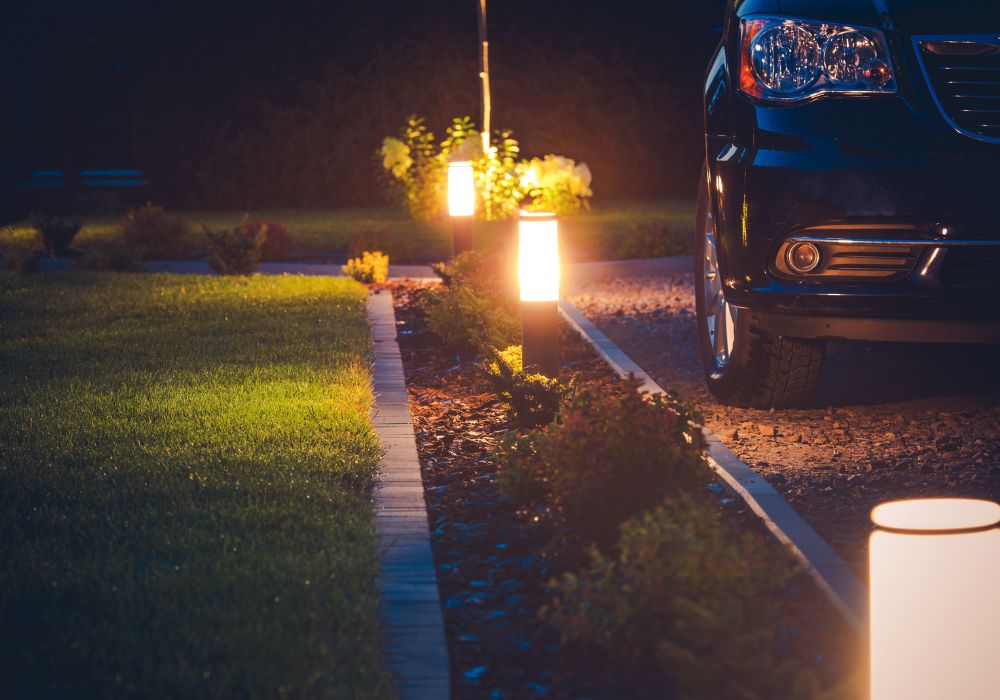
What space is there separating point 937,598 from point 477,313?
522 cm

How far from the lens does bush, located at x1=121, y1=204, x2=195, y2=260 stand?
13.2 m

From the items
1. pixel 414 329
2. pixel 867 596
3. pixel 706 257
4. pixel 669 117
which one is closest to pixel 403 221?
pixel 669 117

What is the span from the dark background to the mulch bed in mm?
13182

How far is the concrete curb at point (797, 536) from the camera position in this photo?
3502mm

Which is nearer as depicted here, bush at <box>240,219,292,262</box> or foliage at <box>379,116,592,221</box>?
bush at <box>240,219,292,262</box>

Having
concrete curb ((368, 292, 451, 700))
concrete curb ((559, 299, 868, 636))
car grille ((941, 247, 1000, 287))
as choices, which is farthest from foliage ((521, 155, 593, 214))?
car grille ((941, 247, 1000, 287))

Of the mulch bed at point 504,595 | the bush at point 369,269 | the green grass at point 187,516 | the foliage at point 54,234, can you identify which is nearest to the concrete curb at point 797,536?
the mulch bed at point 504,595

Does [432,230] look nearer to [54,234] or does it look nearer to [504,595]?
[54,234]

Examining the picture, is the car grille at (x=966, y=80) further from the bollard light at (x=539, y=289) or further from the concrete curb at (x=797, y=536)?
the bollard light at (x=539, y=289)

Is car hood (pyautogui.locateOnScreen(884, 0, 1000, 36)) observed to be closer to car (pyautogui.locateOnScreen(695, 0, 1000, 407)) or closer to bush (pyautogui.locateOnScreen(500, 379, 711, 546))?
car (pyautogui.locateOnScreen(695, 0, 1000, 407))

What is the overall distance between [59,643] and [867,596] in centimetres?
218

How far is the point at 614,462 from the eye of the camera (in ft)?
13.0

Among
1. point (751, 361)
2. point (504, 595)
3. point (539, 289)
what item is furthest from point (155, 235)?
point (504, 595)

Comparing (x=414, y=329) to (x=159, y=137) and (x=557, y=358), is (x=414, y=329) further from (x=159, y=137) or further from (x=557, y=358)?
(x=159, y=137)
